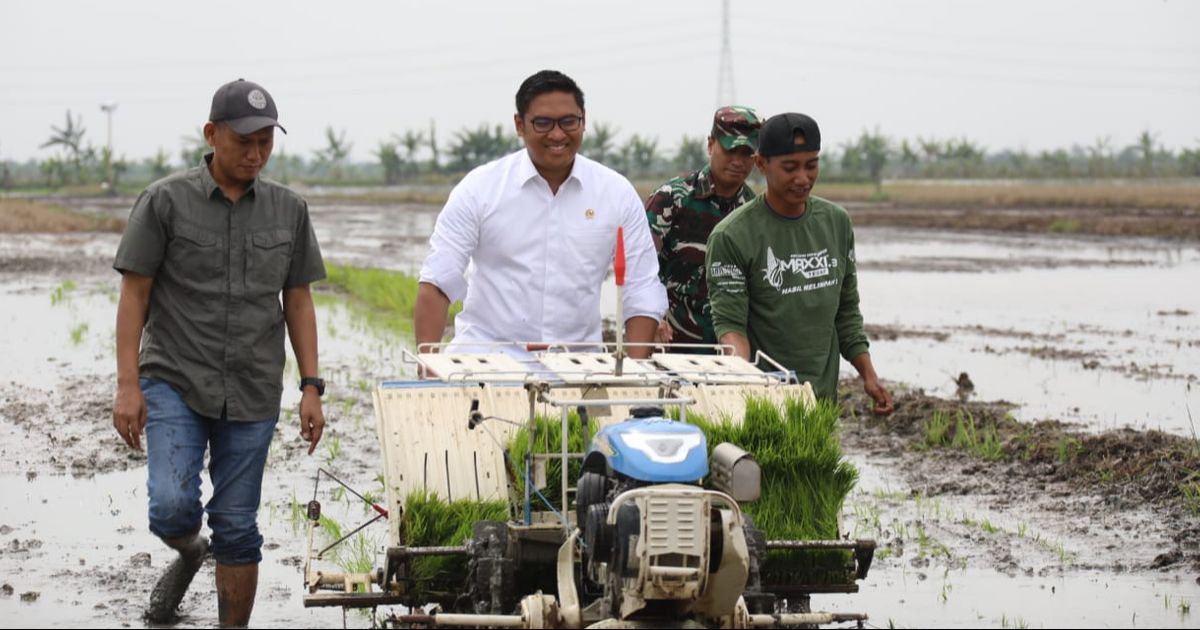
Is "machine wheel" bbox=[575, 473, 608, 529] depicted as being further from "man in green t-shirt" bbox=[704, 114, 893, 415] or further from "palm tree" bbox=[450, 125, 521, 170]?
"palm tree" bbox=[450, 125, 521, 170]

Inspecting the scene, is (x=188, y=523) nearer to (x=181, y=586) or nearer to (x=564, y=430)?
(x=181, y=586)

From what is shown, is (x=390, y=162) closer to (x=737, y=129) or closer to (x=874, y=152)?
(x=874, y=152)

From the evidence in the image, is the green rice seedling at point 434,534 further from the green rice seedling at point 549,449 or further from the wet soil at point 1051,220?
the wet soil at point 1051,220

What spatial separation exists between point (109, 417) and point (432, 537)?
6.45 metres

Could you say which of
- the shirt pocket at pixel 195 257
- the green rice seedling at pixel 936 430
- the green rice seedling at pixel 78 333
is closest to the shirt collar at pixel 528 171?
the shirt pocket at pixel 195 257

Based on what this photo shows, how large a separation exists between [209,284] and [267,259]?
21 centimetres

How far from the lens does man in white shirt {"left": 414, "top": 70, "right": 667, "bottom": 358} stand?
5801 millimetres

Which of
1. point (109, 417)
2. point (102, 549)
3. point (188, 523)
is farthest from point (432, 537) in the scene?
point (109, 417)

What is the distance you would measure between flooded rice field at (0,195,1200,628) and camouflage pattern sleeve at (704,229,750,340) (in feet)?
4.03

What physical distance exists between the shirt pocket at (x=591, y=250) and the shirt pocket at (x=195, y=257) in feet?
4.29

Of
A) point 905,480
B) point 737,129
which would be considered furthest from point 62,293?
point 737,129

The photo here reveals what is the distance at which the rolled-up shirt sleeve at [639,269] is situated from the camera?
237 inches

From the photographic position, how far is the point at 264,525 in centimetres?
771

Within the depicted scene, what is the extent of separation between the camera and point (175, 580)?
570 centimetres
